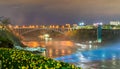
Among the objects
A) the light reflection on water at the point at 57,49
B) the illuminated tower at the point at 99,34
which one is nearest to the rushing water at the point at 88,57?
the light reflection on water at the point at 57,49

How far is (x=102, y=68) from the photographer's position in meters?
46.6

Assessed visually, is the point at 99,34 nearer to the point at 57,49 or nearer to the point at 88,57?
the point at 57,49

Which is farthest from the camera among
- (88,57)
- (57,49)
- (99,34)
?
(99,34)

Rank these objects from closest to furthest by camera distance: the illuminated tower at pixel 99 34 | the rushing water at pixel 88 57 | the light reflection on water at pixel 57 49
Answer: the rushing water at pixel 88 57
the light reflection on water at pixel 57 49
the illuminated tower at pixel 99 34

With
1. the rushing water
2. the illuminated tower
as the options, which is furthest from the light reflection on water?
the illuminated tower

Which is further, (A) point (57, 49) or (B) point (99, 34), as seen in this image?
(B) point (99, 34)

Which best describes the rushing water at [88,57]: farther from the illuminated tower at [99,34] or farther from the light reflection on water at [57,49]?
the illuminated tower at [99,34]

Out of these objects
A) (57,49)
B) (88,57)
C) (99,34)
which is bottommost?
(99,34)

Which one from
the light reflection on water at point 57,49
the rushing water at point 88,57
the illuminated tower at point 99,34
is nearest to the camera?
the rushing water at point 88,57

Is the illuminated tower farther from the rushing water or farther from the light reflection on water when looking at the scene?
the rushing water

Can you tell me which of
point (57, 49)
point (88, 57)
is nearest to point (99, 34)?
point (57, 49)

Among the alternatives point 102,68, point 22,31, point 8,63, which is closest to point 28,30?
point 22,31

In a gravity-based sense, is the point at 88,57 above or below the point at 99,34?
above

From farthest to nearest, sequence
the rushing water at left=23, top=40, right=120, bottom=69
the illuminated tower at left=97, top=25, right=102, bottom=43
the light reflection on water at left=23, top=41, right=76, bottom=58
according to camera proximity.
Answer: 1. the illuminated tower at left=97, top=25, right=102, bottom=43
2. the light reflection on water at left=23, top=41, right=76, bottom=58
3. the rushing water at left=23, top=40, right=120, bottom=69
